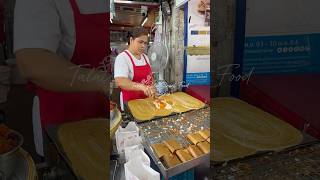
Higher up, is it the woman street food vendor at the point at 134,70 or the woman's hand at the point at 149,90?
the woman street food vendor at the point at 134,70

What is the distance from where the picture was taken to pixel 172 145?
765mm

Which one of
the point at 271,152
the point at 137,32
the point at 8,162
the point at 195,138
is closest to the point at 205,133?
the point at 195,138

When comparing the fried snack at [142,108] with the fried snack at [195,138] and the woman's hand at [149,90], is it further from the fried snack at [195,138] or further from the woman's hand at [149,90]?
the fried snack at [195,138]

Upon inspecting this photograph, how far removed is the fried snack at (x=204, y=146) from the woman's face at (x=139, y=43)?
0.29 m

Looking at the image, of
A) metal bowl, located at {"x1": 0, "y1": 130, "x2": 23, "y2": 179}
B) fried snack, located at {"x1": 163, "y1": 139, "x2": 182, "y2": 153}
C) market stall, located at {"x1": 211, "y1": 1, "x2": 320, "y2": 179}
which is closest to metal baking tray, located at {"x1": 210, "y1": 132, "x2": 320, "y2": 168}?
market stall, located at {"x1": 211, "y1": 1, "x2": 320, "y2": 179}

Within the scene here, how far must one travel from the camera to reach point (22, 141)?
518 millimetres

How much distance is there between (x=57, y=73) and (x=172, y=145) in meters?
0.38

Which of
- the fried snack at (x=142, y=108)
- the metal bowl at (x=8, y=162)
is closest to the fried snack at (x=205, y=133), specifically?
the fried snack at (x=142, y=108)

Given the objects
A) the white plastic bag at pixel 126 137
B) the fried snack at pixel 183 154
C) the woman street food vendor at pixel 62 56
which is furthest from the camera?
the fried snack at pixel 183 154

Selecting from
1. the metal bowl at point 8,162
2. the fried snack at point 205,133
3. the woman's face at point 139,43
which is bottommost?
the fried snack at point 205,133

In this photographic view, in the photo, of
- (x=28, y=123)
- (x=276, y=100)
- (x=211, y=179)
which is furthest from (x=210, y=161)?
(x=28, y=123)

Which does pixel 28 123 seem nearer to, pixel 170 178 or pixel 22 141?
pixel 22 141

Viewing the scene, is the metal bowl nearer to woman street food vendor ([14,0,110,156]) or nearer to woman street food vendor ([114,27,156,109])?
woman street food vendor ([14,0,110,156])

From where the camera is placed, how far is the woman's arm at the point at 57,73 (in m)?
0.47
